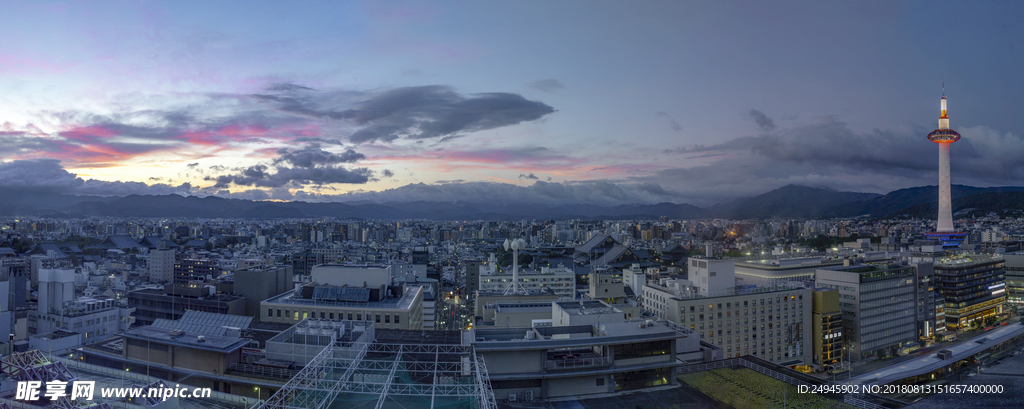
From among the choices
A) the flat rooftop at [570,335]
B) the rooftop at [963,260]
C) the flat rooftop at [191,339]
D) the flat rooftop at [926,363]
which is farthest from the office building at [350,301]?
the rooftop at [963,260]

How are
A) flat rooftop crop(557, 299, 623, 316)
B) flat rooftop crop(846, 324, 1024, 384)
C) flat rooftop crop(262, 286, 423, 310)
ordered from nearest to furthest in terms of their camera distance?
flat rooftop crop(557, 299, 623, 316) → flat rooftop crop(262, 286, 423, 310) → flat rooftop crop(846, 324, 1024, 384)

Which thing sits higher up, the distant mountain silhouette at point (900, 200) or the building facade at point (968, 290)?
the distant mountain silhouette at point (900, 200)

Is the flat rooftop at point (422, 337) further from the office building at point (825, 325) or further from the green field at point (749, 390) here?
the office building at point (825, 325)

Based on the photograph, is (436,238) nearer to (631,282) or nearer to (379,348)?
(631,282)

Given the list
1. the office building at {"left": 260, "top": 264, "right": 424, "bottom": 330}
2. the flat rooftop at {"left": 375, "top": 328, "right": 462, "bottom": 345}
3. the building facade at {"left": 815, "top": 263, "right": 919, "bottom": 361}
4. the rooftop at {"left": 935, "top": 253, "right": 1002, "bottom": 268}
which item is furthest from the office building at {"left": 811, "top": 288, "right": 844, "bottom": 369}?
the flat rooftop at {"left": 375, "top": 328, "right": 462, "bottom": 345}

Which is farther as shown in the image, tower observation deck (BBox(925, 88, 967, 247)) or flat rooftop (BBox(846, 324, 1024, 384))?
tower observation deck (BBox(925, 88, 967, 247))

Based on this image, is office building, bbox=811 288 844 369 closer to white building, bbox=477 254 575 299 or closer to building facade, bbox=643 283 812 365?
building facade, bbox=643 283 812 365

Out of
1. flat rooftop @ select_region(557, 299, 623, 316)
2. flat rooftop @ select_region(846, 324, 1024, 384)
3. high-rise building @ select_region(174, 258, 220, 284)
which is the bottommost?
flat rooftop @ select_region(846, 324, 1024, 384)

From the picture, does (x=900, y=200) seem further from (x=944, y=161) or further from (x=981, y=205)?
(x=944, y=161)
